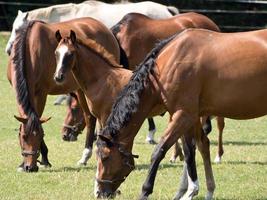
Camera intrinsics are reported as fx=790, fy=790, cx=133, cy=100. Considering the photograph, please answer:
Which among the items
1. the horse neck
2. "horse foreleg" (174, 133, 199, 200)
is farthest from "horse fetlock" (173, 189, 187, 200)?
the horse neck

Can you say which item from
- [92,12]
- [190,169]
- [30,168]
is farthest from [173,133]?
[92,12]

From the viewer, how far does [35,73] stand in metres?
9.95

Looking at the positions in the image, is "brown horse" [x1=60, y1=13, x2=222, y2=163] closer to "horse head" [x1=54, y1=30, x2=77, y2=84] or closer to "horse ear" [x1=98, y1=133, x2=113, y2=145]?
"horse head" [x1=54, y1=30, x2=77, y2=84]

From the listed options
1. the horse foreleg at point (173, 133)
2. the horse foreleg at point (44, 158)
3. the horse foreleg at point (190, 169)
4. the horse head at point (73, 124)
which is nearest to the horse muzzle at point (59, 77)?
the horse foreleg at point (190, 169)

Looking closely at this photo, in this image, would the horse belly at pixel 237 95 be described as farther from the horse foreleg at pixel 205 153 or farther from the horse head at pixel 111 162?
the horse head at pixel 111 162

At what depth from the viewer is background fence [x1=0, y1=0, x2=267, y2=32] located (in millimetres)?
25359

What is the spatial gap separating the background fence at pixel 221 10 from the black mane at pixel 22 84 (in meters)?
15.5

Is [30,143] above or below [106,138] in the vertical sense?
below

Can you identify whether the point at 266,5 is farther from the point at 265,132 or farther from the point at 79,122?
the point at 79,122

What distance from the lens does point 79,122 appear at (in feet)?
39.9

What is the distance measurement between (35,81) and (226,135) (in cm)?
449

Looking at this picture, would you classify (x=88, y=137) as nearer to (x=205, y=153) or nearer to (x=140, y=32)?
(x=140, y=32)

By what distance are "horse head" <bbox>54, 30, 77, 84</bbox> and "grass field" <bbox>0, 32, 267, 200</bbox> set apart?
1191 mm

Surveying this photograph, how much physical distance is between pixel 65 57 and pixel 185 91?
1.80 metres
